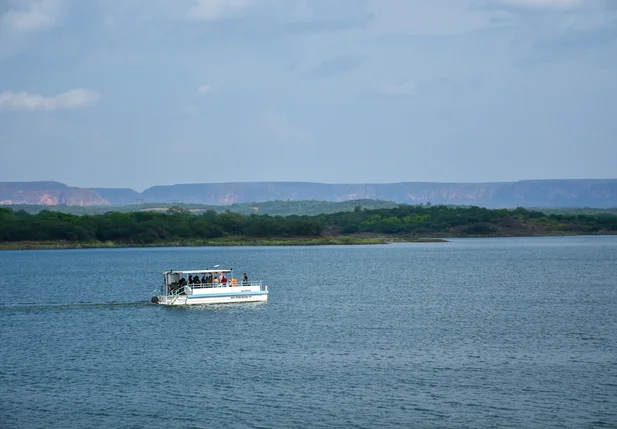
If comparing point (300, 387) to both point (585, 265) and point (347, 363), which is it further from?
point (585, 265)

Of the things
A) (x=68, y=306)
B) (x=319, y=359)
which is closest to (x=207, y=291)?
(x=68, y=306)

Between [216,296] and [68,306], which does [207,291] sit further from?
[68,306]

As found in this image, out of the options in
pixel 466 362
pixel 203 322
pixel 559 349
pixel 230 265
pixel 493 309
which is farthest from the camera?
pixel 230 265

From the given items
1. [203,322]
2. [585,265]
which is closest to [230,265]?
[585,265]

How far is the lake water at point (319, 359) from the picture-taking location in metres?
34.8

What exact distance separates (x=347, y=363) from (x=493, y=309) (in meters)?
25.9

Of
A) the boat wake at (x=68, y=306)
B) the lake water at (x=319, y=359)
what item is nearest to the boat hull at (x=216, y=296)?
the lake water at (x=319, y=359)

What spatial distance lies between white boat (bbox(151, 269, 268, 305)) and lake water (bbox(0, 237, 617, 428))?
1112mm

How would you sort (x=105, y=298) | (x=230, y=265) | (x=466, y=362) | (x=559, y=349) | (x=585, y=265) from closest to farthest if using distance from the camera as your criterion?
1. (x=466, y=362)
2. (x=559, y=349)
3. (x=105, y=298)
4. (x=585, y=265)
5. (x=230, y=265)

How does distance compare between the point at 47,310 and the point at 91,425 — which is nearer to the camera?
the point at 91,425

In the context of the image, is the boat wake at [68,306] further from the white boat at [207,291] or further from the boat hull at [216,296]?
the boat hull at [216,296]

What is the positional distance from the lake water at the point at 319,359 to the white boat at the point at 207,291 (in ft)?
3.65

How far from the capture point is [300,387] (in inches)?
1542

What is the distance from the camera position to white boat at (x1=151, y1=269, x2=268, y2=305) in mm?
69938
